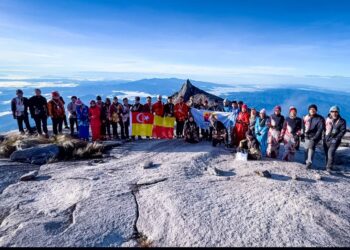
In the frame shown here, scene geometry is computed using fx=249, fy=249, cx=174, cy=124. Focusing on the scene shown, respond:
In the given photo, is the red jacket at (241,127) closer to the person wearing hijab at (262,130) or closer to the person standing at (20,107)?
the person wearing hijab at (262,130)

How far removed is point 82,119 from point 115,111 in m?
1.88

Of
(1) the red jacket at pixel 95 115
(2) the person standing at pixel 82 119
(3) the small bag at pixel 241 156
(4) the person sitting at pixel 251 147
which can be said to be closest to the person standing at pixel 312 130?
(4) the person sitting at pixel 251 147

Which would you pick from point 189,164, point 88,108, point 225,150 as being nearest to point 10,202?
point 189,164

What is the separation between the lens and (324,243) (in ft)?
16.7

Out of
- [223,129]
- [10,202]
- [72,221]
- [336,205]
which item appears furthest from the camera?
[223,129]

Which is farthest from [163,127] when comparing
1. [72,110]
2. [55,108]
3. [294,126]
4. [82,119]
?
[294,126]

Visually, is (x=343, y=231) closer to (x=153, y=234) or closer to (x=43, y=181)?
(x=153, y=234)

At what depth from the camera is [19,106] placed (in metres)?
13.6

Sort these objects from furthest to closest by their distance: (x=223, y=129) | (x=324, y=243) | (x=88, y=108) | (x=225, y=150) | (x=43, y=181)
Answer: (x=88, y=108), (x=223, y=129), (x=225, y=150), (x=43, y=181), (x=324, y=243)

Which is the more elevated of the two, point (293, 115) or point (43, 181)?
point (293, 115)

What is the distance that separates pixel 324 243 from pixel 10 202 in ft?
26.4

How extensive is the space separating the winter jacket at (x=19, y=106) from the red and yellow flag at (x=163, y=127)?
7136 mm

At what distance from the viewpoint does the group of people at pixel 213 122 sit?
380 inches

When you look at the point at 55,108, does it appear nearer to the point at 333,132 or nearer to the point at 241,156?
the point at 241,156
